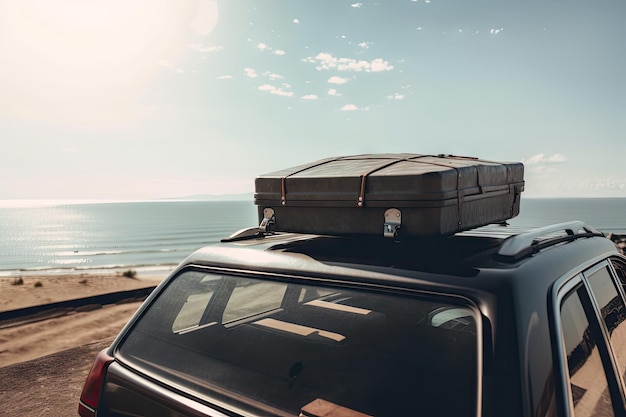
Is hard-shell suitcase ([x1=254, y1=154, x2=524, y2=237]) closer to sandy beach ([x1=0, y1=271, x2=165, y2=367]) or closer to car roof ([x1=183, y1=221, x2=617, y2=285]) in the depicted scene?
car roof ([x1=183, y1=221, x2=617, y2=285])

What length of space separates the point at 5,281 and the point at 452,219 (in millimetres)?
19549

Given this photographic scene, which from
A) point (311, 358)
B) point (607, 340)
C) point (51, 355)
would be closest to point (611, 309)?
point (607, 340)

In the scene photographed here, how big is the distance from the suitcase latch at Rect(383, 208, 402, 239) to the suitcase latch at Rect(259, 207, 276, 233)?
0.60 metres

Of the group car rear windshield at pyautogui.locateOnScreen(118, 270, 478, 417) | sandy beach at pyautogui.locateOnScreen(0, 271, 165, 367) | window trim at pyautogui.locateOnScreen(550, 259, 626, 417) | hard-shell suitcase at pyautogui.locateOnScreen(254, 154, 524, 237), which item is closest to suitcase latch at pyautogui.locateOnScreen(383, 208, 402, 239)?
hard-shell suitcase at pyautogui.locateOnScreen(254, 154, 524, 237)

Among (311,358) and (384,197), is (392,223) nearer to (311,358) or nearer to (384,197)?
(384,197)

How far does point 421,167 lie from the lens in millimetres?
1803

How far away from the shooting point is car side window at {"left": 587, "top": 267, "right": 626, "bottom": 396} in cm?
182

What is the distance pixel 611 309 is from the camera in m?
2.02

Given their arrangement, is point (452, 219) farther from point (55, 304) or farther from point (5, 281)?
A: point (5, 281)

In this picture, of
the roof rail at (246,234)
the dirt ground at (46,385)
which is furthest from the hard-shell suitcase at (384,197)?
the dirt ground at (46,385)

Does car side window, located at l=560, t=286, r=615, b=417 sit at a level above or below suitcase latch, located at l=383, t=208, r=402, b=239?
below

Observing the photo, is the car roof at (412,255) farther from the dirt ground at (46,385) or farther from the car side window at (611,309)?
the dirt ground at (46,385)

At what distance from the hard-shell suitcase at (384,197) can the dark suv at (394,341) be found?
93 millimetres

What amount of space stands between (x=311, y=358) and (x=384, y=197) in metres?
0.68
